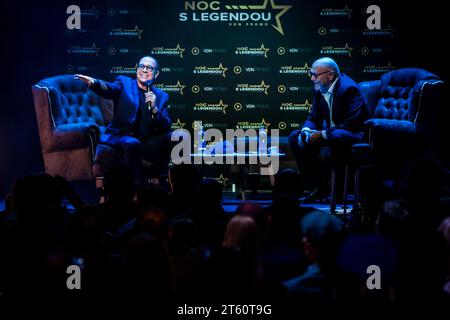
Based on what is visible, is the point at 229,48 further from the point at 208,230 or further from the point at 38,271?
the point at 38,271

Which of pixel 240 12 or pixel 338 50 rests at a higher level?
pixel 240 12

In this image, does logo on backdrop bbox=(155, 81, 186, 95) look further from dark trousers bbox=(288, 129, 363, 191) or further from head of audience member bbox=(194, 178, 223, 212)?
head of audience member bbox=(194, 178, 223, 212)

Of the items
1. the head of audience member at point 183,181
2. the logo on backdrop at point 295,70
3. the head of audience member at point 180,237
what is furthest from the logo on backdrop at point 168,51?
the head of audience member at point 180,237

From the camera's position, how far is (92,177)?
267 inches

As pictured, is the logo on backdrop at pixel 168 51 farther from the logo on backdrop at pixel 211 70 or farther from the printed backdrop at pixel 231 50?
the logo on backdrop at pixel 211 70

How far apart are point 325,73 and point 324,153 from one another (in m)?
0.79

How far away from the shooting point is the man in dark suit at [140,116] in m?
6.57

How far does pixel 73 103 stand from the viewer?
7566 millimetres

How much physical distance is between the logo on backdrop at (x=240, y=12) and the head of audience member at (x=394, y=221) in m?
5.43

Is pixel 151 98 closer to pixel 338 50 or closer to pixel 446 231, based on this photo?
pixel 338 50

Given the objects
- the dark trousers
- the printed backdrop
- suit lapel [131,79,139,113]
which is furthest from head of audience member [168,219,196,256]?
the printed backdrop

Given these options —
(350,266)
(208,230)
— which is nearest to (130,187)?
(208,230)

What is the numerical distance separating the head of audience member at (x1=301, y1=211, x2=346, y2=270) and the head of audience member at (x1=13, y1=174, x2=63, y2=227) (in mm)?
1364

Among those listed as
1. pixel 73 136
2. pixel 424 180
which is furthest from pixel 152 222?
pixel 73 136
